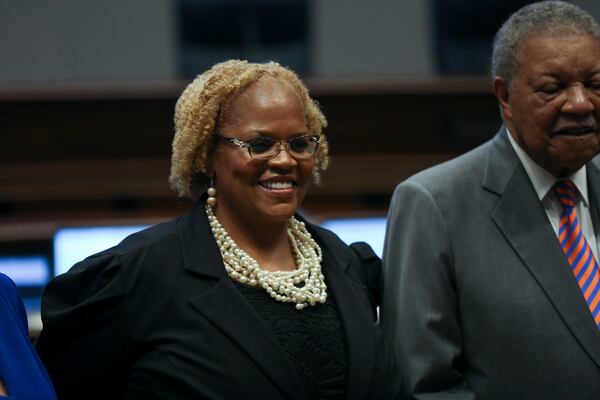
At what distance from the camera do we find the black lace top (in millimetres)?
1825

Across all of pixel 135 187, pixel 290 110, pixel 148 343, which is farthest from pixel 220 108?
pixel 135 187

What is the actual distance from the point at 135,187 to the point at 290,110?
222 centimetres

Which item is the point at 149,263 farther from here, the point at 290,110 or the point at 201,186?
the point at 290,110

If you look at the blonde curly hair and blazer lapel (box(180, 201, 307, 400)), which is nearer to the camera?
blazer lapel (box(180, 201, 307, 400))

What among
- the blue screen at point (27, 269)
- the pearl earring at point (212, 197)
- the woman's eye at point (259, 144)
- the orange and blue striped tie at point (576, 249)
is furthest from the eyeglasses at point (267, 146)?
the blue screen at point (27, 269)

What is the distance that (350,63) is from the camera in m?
6.13

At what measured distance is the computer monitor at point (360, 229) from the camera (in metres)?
3.21

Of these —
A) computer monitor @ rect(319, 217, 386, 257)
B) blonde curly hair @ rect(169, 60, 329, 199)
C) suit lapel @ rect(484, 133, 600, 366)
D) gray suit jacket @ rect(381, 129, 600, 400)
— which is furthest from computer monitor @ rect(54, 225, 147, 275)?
suit lapel @ rect(484, 133, 600, 366)

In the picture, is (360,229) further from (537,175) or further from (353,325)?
(353,325)

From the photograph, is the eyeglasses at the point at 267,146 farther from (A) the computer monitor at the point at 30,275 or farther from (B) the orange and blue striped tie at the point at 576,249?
(A) the computer monitor at the point at 30,275

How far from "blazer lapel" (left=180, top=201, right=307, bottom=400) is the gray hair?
0.72 metres

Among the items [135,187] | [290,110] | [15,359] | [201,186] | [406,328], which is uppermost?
[290,110]

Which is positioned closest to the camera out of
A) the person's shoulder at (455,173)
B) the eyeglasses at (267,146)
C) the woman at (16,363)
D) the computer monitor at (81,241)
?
the woman at (16,363)

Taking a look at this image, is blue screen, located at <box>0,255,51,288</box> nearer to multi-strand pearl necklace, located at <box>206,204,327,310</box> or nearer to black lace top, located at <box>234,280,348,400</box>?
multi-strand pearl necklace, located at <box>206,204,327,310</box>
